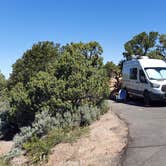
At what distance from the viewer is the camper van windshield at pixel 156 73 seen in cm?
1966

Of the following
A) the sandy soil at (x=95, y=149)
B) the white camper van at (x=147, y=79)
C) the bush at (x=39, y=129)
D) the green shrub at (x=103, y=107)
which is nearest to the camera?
the sandy soil at (x=95, y=149)

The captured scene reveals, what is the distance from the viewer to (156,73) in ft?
65.6

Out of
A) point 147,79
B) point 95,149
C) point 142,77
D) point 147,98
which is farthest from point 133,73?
point 95,149

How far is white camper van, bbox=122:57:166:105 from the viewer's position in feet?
62.5

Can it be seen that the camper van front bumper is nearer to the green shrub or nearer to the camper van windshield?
the camper van windshield

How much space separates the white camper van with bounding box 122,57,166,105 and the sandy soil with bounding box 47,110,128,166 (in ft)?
19.6

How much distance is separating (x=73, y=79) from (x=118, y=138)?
526 cm

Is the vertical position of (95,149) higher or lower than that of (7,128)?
higher

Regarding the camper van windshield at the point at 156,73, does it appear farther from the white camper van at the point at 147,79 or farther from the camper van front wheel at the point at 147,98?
the camper van front wheel at the point at 147,98

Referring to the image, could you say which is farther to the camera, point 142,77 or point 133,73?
point 133,73

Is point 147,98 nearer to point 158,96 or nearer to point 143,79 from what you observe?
point 158,96

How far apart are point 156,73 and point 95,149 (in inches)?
401

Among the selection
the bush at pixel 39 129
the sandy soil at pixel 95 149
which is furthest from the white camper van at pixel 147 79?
the bush at pixel 39 129

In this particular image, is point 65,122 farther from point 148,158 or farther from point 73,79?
point 148,158
